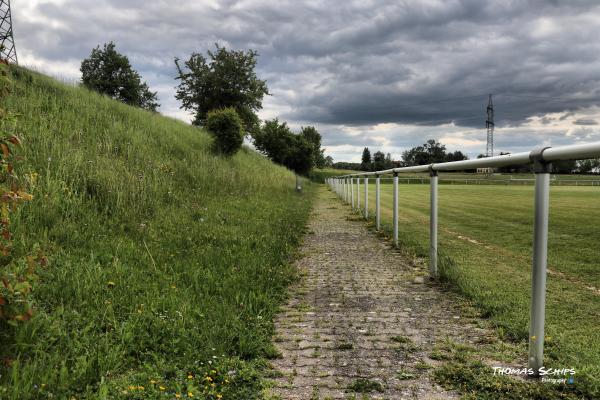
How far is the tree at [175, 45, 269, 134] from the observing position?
38.5m

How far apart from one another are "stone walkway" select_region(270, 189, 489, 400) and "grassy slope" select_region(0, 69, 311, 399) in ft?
0.85

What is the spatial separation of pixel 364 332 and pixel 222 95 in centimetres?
3794

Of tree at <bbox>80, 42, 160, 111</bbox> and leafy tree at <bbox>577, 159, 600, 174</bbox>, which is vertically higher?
tree at <bbox>80, 42, 160, 111</bbox>

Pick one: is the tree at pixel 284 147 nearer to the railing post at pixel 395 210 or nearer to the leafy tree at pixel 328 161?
the railing post at pixel 395 210

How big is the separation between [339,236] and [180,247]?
4.16 m

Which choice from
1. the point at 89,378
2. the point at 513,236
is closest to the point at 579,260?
the point at 513,236

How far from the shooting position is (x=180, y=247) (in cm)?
548

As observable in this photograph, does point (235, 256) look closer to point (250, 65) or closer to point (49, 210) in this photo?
point (49, 210)

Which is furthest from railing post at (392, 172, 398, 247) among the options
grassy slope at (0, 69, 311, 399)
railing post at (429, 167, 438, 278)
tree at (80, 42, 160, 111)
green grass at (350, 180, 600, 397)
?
tree at (80, 42, 160, 111)

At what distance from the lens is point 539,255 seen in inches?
99.1

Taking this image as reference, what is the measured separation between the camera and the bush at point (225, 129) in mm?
18875

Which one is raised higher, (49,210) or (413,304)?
(49,210)

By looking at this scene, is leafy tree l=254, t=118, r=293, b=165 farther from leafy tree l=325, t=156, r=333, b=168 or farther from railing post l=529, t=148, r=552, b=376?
leafy tree l=325, t=156, r=333, b=168

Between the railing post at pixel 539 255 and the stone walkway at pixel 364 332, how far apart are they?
611 millimetres
